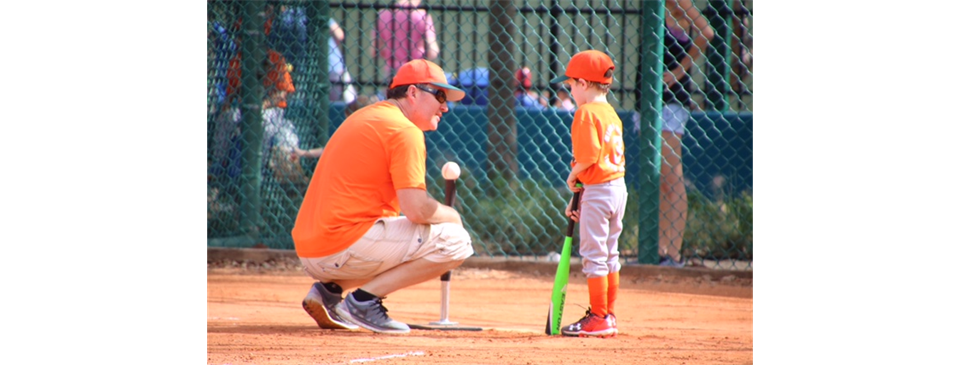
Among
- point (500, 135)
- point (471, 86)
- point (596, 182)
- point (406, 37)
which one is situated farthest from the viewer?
point (471, 86)

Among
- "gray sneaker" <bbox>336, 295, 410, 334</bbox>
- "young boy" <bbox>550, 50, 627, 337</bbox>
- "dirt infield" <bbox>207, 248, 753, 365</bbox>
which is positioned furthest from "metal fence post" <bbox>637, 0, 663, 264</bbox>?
"gray sneaker" <bbox>336, 295, 410, 334</bbox>

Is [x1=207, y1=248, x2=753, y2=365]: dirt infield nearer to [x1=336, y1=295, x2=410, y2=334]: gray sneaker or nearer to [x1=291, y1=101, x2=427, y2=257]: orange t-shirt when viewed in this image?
[x1=336, y1=295, x2=410, y2=334]: gray sneaker

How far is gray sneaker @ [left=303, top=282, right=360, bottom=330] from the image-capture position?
166 inches

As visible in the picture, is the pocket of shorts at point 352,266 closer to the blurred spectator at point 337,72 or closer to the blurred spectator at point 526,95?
the blurred spectator at point 526,95

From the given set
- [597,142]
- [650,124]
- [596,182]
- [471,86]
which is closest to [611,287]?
[596,182]

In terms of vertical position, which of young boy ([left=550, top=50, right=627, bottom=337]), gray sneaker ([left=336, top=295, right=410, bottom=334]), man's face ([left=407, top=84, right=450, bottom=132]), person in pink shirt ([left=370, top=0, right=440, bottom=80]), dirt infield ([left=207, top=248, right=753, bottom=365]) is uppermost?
person in pink shirt ([left=370, top=0, right=440, bottom=80])

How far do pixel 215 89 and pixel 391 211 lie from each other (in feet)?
10.8

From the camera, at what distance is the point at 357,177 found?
4.20 meters

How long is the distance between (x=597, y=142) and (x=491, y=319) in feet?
4.60

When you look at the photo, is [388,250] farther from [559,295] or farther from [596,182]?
[596,182]

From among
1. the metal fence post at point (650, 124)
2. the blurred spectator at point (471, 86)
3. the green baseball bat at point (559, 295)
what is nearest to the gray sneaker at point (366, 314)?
the green baseball bat at point (559, 295)

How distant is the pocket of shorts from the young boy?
935mm
